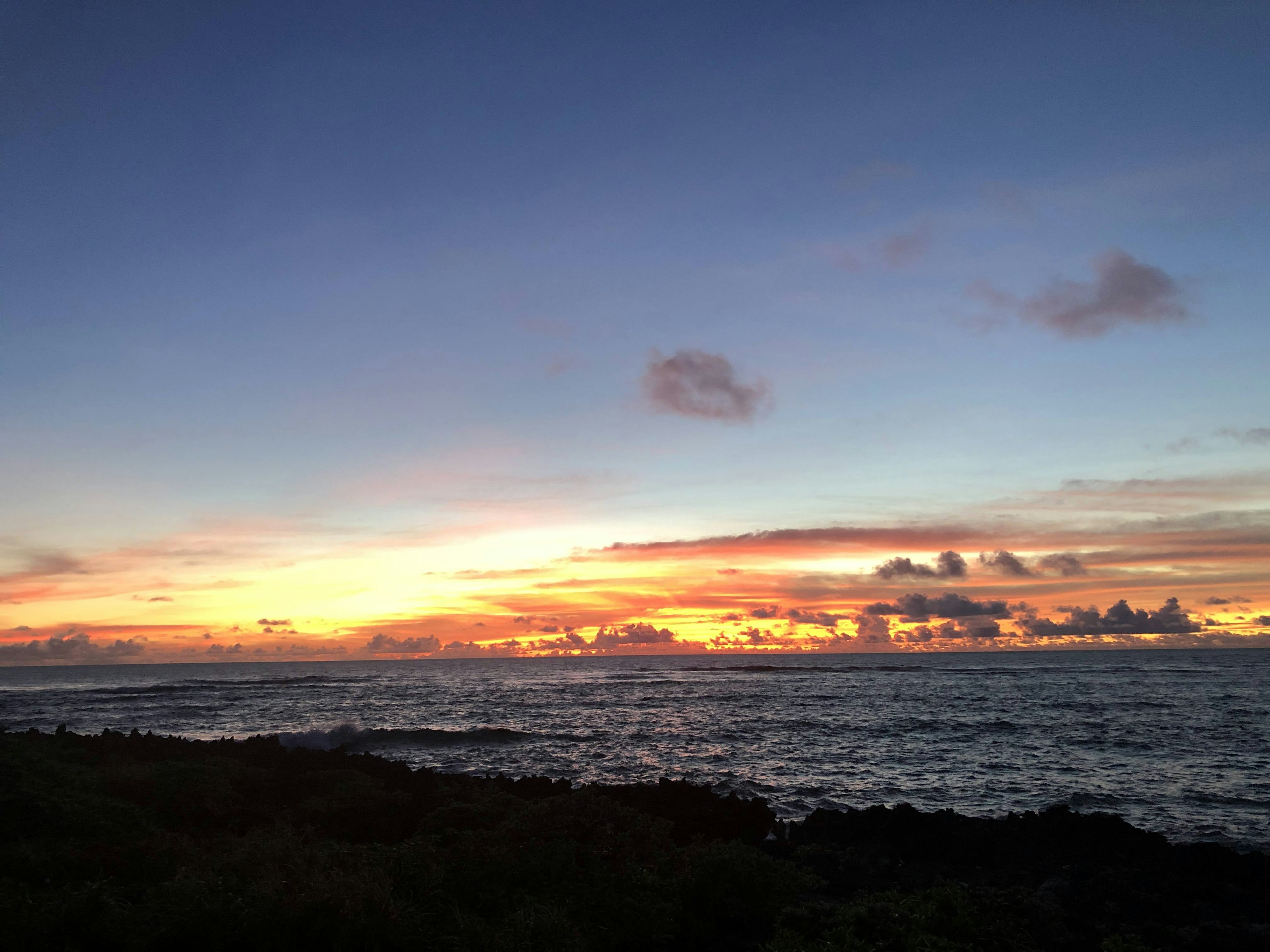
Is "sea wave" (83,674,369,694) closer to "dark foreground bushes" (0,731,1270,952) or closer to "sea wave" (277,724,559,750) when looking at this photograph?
"sea wave" (277,724,559,750)

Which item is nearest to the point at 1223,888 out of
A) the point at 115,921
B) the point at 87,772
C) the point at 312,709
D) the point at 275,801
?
the point at 115,921

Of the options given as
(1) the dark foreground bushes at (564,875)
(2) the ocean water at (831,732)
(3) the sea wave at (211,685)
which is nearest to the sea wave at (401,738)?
(2) the ocean water at (831,732)

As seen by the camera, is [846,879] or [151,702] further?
[151,702]

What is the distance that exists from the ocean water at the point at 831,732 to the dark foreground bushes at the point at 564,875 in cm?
670

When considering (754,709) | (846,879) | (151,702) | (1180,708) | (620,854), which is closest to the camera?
(620,854)

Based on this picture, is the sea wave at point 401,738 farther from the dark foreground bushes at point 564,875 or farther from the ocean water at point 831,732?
the dark foreground bushes at point 564,875

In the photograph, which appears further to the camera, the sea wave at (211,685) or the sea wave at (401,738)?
the sea wave at (211,685)

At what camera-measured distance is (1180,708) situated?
2218 inches

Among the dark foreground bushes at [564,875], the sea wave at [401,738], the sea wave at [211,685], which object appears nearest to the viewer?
the dark foreground bushes at [564,875]

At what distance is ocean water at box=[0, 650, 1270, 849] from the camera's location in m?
26.5

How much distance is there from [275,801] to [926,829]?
17.7 meters

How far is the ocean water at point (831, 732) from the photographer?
26547 millimetres

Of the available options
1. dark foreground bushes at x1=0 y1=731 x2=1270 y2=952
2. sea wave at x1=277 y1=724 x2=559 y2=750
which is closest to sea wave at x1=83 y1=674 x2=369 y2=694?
sea wave at x1=277 y1=724 x2=559 y2=750

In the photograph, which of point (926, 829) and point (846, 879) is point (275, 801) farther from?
point (926, 829)
